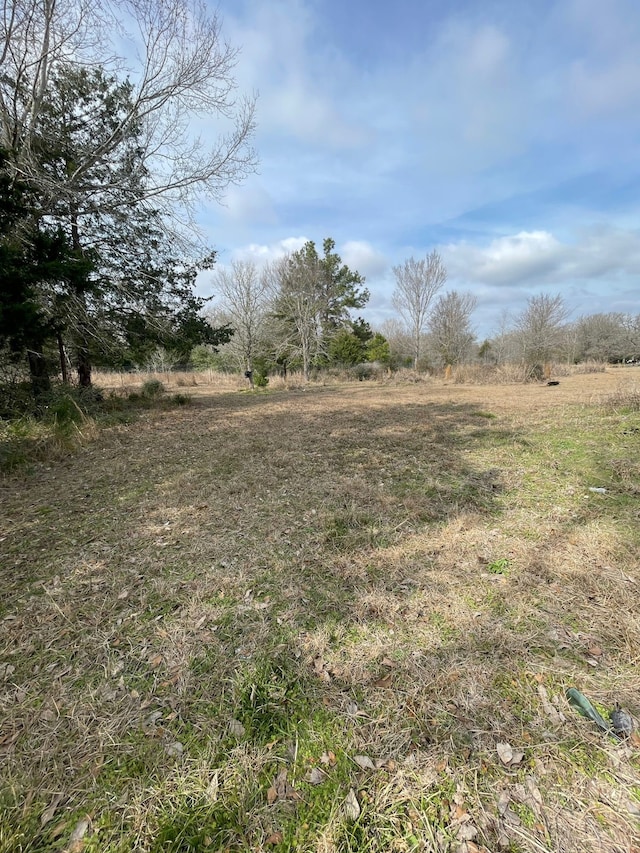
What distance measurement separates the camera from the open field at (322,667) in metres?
1.24

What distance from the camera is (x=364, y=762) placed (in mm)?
1395

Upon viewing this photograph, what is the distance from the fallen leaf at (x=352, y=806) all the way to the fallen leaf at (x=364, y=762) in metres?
0.09

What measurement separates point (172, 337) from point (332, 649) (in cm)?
1035

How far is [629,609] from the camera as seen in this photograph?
2.05 meters

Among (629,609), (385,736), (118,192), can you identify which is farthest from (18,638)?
(118,192)

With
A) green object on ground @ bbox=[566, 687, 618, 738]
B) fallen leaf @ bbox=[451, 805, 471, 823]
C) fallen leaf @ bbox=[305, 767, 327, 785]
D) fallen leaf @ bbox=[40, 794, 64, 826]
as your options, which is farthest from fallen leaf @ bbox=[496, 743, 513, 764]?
fallen leaf @ bbox=[40, 794, 64, 826]

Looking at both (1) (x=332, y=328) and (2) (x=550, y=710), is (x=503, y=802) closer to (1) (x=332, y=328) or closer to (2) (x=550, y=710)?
(2) (x=550, y=710)

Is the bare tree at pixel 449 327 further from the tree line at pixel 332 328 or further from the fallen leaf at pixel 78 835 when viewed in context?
the fallen leaf at pixel 78 835

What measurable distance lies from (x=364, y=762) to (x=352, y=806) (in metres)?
0.15

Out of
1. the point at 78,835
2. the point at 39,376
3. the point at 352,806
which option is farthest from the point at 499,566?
the point at 39,376

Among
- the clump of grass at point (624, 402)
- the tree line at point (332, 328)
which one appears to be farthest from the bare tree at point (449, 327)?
the clump of grass at point (624, 402)

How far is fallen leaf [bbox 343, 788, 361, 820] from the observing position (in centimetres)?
124

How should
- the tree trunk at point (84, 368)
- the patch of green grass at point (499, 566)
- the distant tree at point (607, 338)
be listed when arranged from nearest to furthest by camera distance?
the patch of green grass at point (499, 566) < the tree trunk at point (84, 368) < the distant tree at point (607, 338)

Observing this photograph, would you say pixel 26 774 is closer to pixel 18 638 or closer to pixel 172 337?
pixel 18 638
